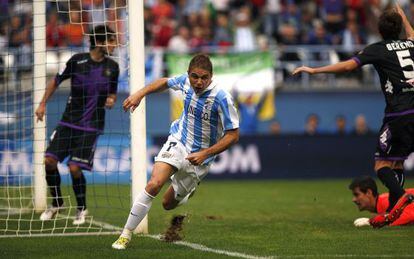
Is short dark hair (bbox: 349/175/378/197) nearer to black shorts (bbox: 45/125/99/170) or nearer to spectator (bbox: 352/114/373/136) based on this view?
black shorts (bbox: 45/125/99/170)

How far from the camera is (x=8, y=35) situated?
59.9 ft

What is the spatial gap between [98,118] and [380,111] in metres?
15.3

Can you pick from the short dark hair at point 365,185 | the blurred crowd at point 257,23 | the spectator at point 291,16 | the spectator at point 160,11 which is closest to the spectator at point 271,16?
the blurred crowd at point 257,23

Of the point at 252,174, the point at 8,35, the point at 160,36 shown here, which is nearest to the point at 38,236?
the point at 8,35

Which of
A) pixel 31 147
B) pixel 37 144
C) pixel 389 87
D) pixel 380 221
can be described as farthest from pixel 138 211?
pixel 31 147

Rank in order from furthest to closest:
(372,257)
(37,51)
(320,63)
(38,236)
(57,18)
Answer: (320,63) < (57,18) < (37,51) < (38,236) < (372,257)

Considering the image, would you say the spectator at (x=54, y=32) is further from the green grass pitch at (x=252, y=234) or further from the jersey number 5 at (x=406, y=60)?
the jersey number 5 at (x=406, y=60)

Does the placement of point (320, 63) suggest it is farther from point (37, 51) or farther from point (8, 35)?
point (37, 51)

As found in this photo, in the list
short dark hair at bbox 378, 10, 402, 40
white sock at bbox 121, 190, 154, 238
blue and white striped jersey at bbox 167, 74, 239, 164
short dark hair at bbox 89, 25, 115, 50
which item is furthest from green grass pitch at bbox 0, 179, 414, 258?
short dark hair at bbox 89, 25, 115, 50

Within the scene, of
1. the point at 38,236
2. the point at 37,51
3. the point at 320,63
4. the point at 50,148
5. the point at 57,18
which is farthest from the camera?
the point at 320,63

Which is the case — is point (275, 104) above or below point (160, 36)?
below

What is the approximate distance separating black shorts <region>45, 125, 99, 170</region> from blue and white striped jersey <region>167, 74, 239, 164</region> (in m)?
2.62

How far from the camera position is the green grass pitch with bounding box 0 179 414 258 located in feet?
28.9

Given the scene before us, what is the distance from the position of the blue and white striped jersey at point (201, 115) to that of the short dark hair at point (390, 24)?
7.64ft
